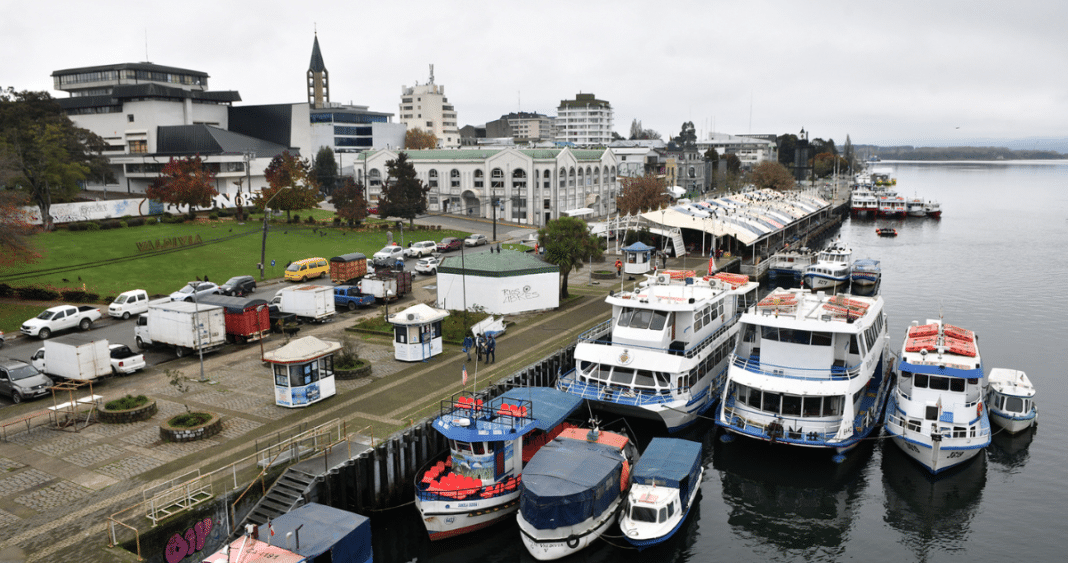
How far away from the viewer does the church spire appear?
583ft

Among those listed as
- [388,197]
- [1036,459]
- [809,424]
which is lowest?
[1036,459]

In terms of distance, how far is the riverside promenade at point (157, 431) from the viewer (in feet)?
67.4

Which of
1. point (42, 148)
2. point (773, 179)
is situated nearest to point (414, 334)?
point (42, 148)

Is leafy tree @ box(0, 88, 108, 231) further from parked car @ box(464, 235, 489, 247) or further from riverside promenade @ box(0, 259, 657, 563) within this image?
riverside promenade @ box(0, 259, 657, 563)

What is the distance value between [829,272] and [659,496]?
170 ft

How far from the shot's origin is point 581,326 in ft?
150

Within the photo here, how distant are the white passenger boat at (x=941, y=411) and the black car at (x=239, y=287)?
42.8m

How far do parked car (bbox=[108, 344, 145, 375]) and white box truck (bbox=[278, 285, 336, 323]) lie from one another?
11365 millimetres

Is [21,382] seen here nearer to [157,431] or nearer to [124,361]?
[124,361]

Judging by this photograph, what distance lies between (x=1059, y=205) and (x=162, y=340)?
202841 millimetres

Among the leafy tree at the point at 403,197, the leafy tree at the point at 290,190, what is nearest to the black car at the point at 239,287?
the leafy tree at the point at 290,190

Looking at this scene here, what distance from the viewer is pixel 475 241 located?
80.6 meters

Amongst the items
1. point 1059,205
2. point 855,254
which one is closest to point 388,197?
point 855,254

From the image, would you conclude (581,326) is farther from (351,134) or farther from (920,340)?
(351,134)
